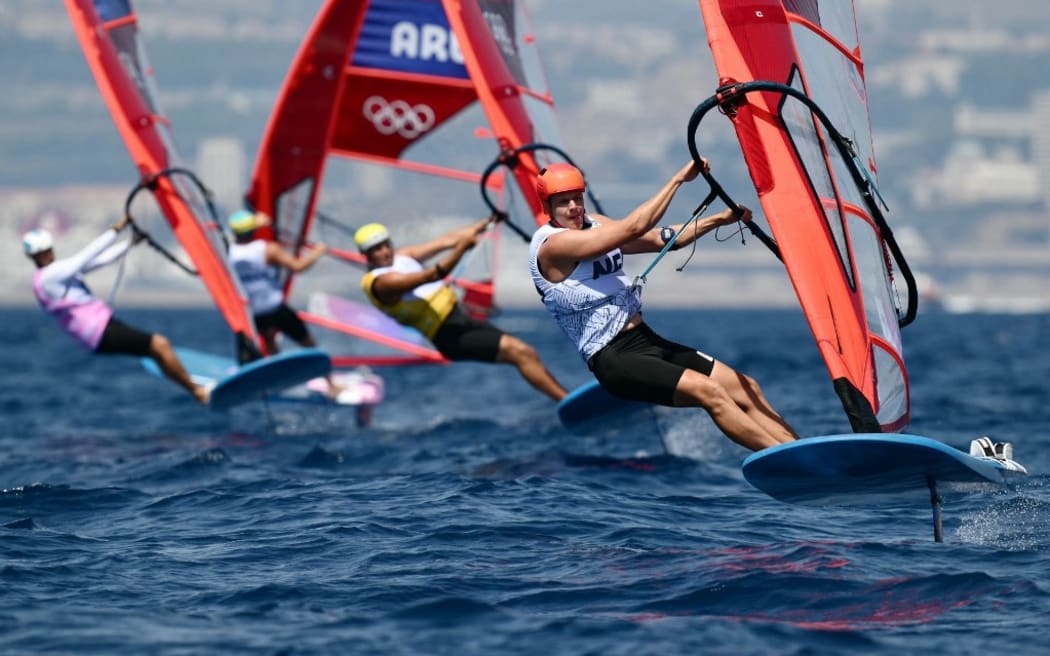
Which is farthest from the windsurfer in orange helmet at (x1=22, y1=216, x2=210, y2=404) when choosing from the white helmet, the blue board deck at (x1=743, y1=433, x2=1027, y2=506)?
the blue board deck at (x1=743, y1=433, x2=1027, y2=506)

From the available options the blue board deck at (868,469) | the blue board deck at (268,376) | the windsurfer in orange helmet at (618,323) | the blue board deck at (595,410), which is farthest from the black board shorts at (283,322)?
the blue board deck at (868,469)

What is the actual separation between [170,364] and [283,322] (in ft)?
5.28

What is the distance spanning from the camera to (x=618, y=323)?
723cm

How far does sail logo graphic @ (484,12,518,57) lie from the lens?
12539 mm

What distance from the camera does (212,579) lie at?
258 inches

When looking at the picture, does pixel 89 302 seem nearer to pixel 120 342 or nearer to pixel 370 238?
pixel 120 342

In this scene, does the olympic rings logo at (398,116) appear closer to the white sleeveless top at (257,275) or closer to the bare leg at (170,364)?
the white sleeveless top at (257,275)

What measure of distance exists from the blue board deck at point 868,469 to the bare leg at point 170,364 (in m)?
7.06

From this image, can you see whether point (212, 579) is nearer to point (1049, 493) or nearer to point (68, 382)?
point (1049, 493)

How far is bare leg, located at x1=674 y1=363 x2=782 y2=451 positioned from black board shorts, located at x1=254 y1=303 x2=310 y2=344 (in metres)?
7.80

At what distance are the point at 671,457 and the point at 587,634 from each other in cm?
486

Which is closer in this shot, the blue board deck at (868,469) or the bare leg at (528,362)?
the blue board deck at (868,469)

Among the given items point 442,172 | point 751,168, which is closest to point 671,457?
point 751,168

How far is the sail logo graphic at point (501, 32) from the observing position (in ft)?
41.1
